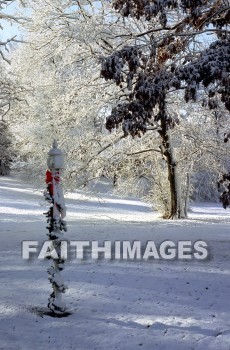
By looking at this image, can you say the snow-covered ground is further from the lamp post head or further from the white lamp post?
the lamp post head

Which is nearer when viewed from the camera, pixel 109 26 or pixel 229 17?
pixel 229 17

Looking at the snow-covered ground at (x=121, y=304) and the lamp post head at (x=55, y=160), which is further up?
the lamp post head at (x=55, y=160)

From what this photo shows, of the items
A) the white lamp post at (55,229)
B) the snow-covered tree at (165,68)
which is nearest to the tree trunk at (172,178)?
the snow-covered tree at (165,68)

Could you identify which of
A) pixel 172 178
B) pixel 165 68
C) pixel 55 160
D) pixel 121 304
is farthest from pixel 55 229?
pixel 172 178

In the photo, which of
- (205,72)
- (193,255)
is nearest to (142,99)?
(205,72)

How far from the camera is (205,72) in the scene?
23.1ft

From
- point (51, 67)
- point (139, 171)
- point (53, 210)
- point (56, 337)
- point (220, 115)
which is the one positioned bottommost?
point (56, 337)

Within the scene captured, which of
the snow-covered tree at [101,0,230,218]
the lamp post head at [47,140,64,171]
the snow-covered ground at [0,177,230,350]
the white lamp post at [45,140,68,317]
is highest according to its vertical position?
the snow-covered tree at [101,0,230,218]

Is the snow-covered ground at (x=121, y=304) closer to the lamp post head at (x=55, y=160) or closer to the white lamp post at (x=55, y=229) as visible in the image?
the white lamp post at (x=55, y=229)

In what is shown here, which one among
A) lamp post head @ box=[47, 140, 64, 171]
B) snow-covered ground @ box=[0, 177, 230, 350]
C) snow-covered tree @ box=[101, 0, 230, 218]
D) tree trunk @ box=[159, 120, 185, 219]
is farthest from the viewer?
tree trunk @ box=[159, 120, 185, 219]

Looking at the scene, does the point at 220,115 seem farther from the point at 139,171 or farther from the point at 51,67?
the point at 51,67

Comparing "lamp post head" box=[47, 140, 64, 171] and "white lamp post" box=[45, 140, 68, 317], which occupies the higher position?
"lamp post head" box=[47, 140, 64, 171]

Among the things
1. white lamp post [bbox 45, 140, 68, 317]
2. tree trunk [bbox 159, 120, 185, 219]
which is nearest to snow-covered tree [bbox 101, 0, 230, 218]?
white lamp post [bbox 45, 140, 68, 317]

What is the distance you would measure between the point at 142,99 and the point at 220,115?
329 inches
